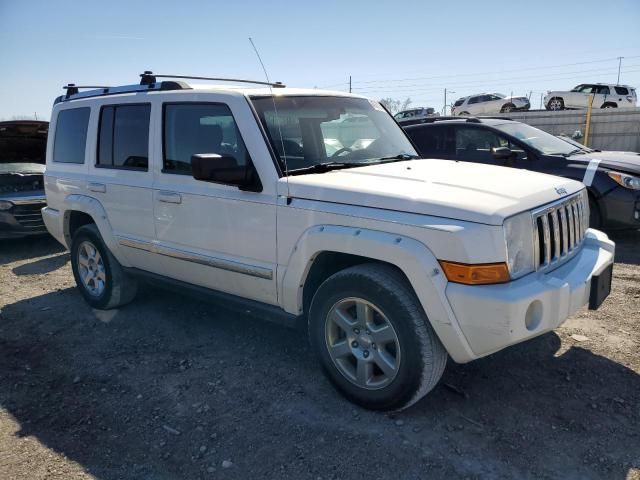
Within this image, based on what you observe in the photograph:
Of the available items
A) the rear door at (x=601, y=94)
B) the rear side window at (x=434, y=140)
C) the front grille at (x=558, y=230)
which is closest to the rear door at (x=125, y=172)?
the front grille at (x=558, y=230)

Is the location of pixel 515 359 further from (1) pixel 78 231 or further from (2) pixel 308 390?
(1) pixel 78 231

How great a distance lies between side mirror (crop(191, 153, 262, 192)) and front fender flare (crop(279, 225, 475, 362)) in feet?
1.77

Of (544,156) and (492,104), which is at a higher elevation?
(492,104)

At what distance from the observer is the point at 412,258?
8.96 feet

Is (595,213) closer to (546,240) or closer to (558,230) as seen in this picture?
(558,230)

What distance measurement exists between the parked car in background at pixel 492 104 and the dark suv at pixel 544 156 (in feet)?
74.9

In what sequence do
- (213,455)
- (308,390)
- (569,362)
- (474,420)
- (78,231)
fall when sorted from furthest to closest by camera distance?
(78,231)
(569,362)
(308,390)
(474,420)
(213,455)

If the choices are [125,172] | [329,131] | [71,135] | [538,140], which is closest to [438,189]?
[329,131]

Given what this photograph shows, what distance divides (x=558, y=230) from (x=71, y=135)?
14.4 feet

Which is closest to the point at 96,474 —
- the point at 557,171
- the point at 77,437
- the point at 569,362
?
the point at 77,437

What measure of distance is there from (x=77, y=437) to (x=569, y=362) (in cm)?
321

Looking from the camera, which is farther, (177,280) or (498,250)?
(177,280)

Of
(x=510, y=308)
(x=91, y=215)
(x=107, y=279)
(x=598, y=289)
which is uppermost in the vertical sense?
(x=91, y=215)

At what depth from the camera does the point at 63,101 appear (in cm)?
524
